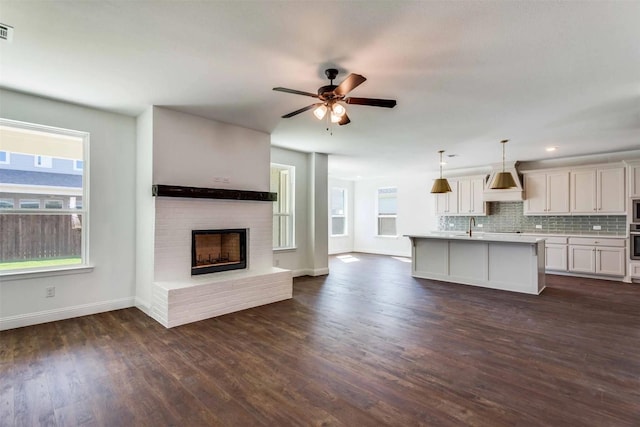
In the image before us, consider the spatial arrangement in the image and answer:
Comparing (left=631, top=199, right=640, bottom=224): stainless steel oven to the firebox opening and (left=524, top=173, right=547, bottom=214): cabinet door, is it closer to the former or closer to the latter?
(left=524, top=173, right=547, bottom=214): cabinet door

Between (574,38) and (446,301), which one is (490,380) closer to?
(446,301)

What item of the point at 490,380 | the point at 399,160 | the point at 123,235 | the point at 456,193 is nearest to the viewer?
the point at 490,380

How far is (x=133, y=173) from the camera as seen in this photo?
4.36 metres

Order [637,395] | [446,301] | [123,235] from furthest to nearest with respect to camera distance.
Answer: [446,301] → [123,235] → [637,395]

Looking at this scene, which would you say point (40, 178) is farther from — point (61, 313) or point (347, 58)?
point (347, 58)

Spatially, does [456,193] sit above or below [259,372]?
above

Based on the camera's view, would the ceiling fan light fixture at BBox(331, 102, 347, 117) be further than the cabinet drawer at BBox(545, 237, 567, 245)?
No

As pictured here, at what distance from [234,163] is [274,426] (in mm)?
3643

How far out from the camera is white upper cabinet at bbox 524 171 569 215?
6.75 meters

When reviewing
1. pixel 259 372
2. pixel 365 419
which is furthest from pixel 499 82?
pixel 259 372

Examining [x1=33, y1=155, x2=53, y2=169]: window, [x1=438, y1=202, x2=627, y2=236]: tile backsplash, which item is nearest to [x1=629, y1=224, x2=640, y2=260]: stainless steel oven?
[x1=438, y1=202, x2=627, y2=236]: tile backsplash

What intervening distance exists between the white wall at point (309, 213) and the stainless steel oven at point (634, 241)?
5.93 metres

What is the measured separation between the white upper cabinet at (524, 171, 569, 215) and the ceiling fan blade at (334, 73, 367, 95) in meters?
6.41

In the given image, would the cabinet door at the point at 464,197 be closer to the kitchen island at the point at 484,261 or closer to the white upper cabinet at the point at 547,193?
the white upper cabinet at the point at 547,193
